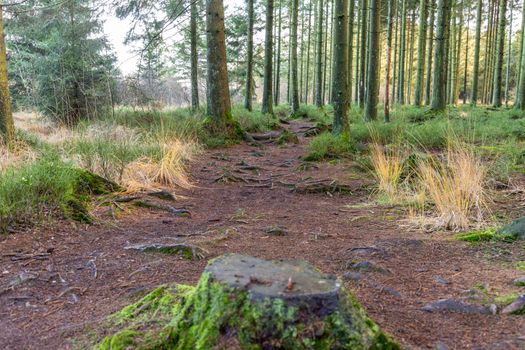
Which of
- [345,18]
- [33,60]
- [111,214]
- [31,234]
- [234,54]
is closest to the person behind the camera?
[31,234]

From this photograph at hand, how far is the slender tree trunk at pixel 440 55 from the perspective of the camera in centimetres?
1300

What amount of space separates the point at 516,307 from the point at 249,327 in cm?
161

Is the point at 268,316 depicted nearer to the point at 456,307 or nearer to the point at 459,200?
the point at 456,307

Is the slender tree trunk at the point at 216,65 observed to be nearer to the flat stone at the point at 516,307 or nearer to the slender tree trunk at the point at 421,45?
the flat stone at the point at 516,307

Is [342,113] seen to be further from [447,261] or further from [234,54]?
[234,54]

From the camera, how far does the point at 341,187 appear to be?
20.3 ft

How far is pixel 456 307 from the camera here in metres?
2.47

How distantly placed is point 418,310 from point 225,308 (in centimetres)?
133

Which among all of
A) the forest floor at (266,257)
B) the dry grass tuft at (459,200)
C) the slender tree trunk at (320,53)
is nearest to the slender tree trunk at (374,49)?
the forest floor at (266,257)

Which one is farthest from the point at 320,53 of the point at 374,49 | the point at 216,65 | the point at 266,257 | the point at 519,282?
the point at 519,282

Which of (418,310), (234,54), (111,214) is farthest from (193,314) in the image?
(234,54)

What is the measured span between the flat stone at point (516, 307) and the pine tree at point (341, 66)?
707 centimetres

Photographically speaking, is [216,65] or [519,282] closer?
[519,282]

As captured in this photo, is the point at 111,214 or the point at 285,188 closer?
the point at 111,214
